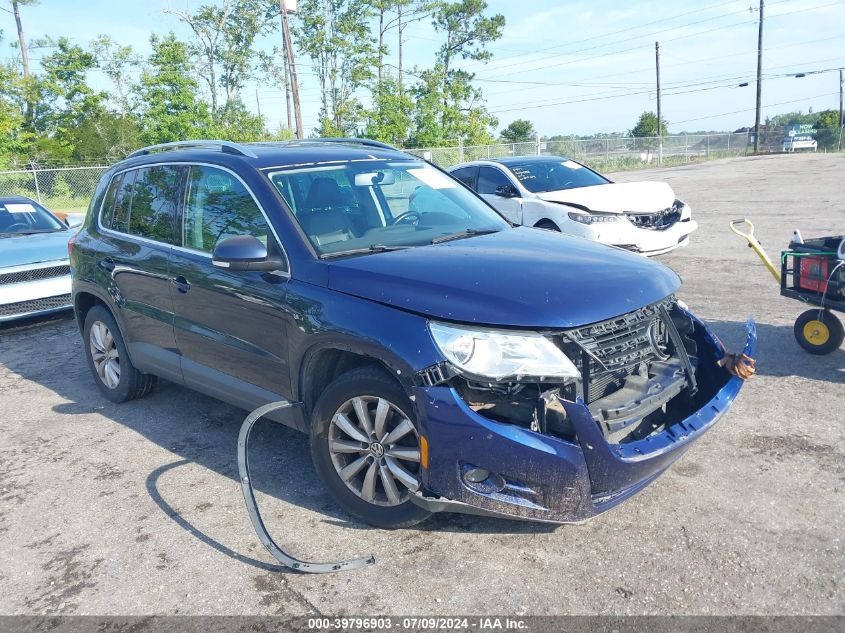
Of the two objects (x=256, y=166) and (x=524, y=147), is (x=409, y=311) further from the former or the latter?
(x=524, y=147)

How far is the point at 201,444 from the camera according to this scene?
15.6 feet

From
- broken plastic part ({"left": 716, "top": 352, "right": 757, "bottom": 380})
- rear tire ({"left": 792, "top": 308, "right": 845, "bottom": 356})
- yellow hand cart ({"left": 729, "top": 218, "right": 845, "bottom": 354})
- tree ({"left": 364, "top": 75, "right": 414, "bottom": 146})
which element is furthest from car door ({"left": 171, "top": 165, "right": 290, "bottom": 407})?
tree ({"left": 364, "top": 75, "right": 414, "bottom": 146})

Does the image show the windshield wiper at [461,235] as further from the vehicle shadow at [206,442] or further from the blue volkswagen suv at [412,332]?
the vehicle shadow at [206,442]

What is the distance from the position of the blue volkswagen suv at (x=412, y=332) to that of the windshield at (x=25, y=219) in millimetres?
5125

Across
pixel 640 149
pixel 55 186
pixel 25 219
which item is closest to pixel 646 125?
pixel 640 149

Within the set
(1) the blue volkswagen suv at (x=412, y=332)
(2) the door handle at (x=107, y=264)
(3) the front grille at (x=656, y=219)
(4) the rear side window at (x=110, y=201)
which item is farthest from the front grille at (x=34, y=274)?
(3) the front grille at (x=656, y=219)

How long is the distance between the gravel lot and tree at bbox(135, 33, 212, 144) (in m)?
28.5

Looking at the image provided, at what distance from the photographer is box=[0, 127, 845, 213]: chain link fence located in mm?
21984

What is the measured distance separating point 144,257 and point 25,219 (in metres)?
5.68

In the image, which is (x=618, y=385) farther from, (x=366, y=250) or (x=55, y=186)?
(x=55, y=186)

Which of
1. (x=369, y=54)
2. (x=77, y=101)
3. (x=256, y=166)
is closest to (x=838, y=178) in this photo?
(x=256, y=166)

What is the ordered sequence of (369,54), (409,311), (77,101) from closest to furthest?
(409,311) < (77,101) < (369,54)

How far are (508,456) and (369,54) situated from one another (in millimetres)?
42298

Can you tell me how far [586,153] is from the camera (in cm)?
4194
